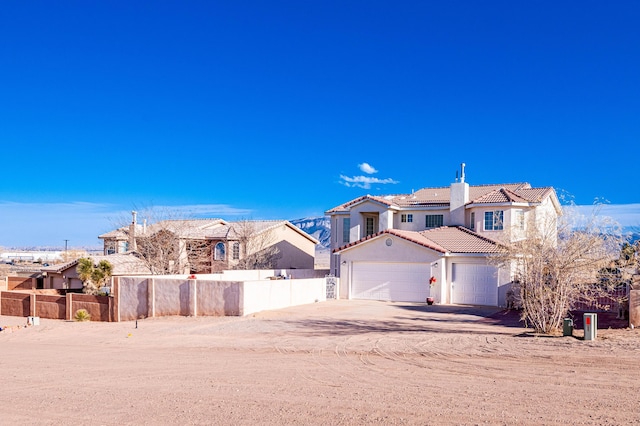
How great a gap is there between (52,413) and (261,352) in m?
6.94

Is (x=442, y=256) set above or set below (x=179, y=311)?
above

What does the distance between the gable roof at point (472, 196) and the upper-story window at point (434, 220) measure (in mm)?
731

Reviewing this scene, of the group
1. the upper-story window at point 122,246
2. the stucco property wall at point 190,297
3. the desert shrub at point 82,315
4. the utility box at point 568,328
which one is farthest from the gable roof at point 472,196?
the upper-story window at point 122,246

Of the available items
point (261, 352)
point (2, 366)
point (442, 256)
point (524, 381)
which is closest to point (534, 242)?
point (524, 381)

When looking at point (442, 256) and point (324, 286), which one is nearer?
point (442, 256)

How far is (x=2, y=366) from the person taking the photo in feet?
51.5

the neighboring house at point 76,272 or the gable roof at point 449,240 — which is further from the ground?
the gable roof at point 449,240

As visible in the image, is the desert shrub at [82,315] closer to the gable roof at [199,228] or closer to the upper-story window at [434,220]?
the gable roof at [199,228]

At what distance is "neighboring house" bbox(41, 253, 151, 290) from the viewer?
43.0 metres

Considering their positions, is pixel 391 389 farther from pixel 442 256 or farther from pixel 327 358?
pixel 442 256

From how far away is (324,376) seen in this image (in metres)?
13.1

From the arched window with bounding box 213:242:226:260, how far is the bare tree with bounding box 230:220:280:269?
74.8 inches

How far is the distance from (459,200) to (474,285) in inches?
309

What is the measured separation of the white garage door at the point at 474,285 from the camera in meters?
30.1
